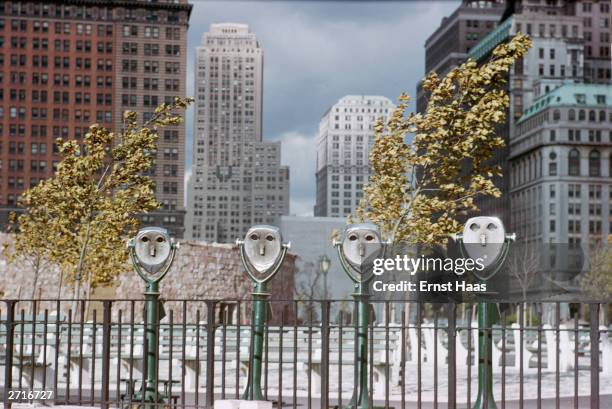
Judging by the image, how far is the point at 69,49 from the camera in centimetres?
12781

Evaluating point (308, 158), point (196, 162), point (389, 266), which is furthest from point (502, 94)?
point (196, 162)

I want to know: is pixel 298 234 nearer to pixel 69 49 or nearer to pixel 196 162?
pixel 69 49

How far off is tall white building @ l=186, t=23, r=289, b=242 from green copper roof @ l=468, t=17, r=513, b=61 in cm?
3992

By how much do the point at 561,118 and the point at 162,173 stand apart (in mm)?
45483

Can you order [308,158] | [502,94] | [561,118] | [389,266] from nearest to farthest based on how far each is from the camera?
[389,266] < [502,94] < [561,118] < [308,158]

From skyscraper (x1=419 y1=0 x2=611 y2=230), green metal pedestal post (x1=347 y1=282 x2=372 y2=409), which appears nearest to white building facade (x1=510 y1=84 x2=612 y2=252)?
skyscraper (x1=419 y1=0 x2=611 y2=230)

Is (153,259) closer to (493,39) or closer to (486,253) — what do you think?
(486,253)

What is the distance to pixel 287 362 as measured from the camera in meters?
19.5

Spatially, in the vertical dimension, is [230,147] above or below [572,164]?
above

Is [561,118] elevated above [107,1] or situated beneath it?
situated beneath

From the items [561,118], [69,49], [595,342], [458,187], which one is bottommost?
[595,342]

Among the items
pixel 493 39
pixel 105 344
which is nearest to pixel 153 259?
pixel 105 344

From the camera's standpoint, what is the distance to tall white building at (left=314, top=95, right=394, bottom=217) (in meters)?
121

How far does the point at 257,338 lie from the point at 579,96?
11325 cm
